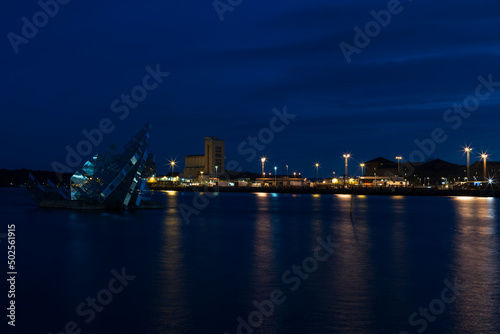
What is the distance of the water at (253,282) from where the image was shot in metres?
13.1

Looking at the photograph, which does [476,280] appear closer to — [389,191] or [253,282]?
[253,282]

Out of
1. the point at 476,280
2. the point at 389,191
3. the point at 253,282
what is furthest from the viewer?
the point at 389,191

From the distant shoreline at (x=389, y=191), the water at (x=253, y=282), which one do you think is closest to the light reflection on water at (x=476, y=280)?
the water at (x=253, y=282)

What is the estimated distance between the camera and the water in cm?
1310

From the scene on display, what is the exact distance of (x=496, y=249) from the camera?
1089 inches

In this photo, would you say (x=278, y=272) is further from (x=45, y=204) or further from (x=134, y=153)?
(x=45, y=204)

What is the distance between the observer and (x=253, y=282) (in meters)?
18.1

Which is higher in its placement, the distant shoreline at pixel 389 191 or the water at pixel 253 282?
the distant shoreline at pixel 389 191

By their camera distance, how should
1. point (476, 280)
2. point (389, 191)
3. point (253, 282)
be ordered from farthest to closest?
point (389, 191)
point (476, 280)
point (253, 282)

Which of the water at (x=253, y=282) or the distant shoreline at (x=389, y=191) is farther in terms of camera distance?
the distant shoreline at (x=389, y=191)

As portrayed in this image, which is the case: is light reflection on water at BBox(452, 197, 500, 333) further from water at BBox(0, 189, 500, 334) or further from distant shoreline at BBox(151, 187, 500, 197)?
distant shoreline at BBox(151, 187, 500, 197)

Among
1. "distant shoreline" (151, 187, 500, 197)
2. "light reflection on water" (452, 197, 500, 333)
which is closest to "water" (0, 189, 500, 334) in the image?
"light reflection on water" (452, 197, 500, 333)

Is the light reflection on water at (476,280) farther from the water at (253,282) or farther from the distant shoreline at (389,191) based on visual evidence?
the distant shoreline at (389,191)

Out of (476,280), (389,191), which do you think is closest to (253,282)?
(476,280)
